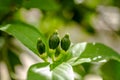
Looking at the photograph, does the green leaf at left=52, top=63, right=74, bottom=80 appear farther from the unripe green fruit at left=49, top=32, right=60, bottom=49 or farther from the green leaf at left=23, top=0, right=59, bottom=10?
the green leaf at left=23, top=0, right=59, bottom=10

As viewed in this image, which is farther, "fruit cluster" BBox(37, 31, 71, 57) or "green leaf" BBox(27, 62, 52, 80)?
"fruit cluster" BBox(37, 31, 71, 57)

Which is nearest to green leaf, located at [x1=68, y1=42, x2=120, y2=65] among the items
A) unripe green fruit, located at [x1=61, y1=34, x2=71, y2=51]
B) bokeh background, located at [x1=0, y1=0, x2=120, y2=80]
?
unripe green fruit, located at [x1=61, y1=34, x2=71, y2=51]

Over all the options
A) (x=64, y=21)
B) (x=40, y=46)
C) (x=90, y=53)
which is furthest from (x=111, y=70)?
(x=64, y=21)

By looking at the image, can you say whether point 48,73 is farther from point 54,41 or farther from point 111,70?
point 111,70

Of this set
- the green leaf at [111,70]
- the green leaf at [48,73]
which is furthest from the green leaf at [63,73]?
the green leaf at [111,70]

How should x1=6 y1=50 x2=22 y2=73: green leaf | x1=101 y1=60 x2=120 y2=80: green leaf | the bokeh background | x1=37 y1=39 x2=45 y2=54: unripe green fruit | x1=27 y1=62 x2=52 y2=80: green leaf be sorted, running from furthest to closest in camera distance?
1. the bokeh background
2. x1=6 y1=50 x2=22 y2=73: green leaf
3. x1=101 y1=60 x2=120 y2=80: green leaf
4. x1=37 y1=39 x2=45 y2=54: unripe green fruit
5. x1=27 y1=62 x2=52 y2=80: green leaf

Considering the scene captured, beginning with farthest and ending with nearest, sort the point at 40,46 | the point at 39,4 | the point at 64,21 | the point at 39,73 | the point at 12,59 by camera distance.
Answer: the point at 64,21
the point at 12,59
the point at 39,4
the point at 40,46
the point at 39,73

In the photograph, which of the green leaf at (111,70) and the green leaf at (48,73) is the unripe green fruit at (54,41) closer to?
the green leaf at (48,73)

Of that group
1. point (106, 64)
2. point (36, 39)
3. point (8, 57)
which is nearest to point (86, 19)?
point (8, 57)
